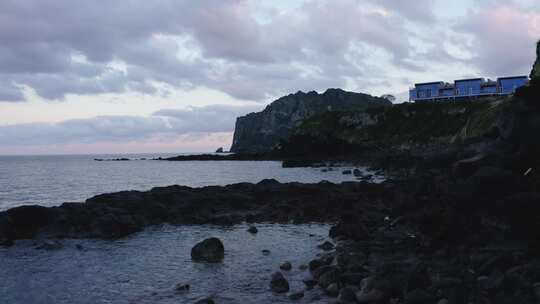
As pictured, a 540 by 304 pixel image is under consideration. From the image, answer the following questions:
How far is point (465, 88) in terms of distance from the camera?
13812 cm

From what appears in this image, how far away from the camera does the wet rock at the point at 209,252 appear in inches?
725

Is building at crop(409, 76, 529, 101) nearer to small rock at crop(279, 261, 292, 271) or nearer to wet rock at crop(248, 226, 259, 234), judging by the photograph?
wet rock at crop(248, 226, 259, 234)

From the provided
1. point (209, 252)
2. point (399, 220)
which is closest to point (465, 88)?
point (399, 220)

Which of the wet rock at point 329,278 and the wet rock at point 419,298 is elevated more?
the wet rock at point 419,298

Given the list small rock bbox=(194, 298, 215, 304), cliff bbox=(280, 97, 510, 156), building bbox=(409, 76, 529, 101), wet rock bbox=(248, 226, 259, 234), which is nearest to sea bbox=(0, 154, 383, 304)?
wet rock bbox=(248, 226, 259, 234)

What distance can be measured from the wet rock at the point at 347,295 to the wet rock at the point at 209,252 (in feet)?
23.5

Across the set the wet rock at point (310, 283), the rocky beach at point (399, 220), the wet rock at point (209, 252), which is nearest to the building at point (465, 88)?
the rocky beach at point (399, 220)

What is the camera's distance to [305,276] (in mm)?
15398

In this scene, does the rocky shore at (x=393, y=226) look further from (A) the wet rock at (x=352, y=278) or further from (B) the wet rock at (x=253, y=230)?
(B) the wet rock at (x=253, y=230)

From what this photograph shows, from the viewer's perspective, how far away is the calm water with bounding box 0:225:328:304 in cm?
1417

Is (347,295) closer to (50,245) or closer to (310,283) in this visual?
(310,283)

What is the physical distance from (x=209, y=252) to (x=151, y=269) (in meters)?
2.51

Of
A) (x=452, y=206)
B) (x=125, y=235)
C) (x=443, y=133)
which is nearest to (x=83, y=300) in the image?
(x=125, y=235)

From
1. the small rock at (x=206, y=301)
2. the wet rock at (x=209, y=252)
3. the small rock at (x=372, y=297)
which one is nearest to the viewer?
the small rock at (x=372, y=297)
